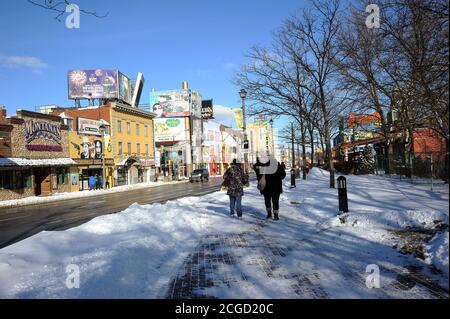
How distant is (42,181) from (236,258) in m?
35.0

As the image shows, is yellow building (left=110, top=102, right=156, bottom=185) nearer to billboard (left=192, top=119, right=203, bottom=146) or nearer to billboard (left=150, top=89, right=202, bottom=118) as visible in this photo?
billboard (left=150, top=89, right=202, bottom=118)

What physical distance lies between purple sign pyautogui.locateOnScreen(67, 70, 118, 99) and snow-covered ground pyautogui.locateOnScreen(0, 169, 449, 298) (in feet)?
149

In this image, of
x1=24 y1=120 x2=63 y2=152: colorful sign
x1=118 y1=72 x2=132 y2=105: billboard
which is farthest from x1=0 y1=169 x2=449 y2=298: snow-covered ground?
x1=118 y1=72 x2=132 y2=105: billboard

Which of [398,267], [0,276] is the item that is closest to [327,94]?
[398,267]

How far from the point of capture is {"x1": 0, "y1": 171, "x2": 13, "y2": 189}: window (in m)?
31.2

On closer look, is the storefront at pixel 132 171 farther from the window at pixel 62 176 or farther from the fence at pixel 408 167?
the fence at pixel 408 167

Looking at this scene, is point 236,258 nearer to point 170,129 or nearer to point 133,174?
point 133,174

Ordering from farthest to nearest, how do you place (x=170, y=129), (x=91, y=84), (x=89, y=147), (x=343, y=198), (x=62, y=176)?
1. (x=170, y=129)
2. (x=91, y=84)
3. (x=89, y=147)
4. (x=62, y=176)
5. (x=343, y=198)

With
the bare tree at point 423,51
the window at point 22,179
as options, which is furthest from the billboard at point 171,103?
the bare tree at point 423,51

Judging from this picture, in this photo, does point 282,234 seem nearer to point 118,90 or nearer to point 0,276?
point 0,276

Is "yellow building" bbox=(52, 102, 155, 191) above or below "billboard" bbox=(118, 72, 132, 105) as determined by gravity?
below

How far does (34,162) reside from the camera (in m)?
33.9

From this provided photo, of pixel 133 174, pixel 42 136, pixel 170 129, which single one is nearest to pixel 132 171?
pixel 133 174

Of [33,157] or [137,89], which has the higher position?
[137,89]
